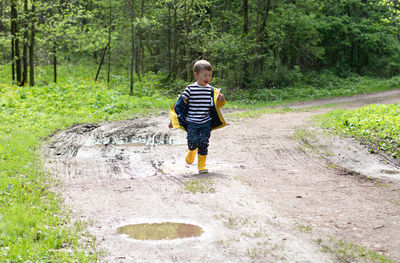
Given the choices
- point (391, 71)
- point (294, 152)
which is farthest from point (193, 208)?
point (391, 71)

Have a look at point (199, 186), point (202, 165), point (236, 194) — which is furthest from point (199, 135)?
point (236, 194)

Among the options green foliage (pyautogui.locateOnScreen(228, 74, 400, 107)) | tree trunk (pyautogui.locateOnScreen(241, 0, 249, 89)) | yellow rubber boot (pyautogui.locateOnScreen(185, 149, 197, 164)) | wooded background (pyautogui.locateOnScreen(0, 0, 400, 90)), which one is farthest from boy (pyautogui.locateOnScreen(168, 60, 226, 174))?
tree trunk (pyautogui.locateOnScreen(241, 0, 249, 89))

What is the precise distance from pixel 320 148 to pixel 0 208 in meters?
6.81

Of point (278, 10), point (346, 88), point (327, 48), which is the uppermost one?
point (278, 10)

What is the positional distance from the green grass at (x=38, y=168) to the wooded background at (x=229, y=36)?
446 centimetres

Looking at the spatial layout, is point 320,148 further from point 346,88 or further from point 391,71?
point 391,71

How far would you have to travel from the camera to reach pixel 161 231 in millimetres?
4305

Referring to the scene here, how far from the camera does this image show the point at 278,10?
25062 mm

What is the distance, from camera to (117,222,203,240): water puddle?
416 cm

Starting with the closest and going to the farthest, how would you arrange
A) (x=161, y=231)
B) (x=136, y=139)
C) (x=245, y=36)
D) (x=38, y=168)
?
(x=161, y=231) < (x=38, y=168) < (x=136, y=139) < (x=245, y=36)

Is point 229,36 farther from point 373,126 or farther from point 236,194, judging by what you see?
point 236,194

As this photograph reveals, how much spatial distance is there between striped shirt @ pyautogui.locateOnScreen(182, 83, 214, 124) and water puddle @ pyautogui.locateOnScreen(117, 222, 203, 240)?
8.48 feet

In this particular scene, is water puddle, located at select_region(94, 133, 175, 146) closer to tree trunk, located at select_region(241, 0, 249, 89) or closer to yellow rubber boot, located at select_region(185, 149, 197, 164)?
yellow rubber boot, located at select_region(185, 149, 197, 164)

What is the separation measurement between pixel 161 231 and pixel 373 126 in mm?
8173
